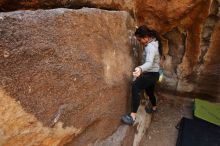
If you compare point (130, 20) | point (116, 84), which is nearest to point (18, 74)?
point (116, 84)

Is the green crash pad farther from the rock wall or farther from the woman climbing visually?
the woman climbing

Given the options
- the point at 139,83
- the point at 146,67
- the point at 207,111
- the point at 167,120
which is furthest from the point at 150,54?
the point at 207,111

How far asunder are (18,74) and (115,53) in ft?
3.41

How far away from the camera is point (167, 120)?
137 inches

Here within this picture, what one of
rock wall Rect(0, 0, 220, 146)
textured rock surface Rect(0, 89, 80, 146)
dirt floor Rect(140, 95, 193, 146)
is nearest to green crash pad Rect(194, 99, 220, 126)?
dirt floor Rect(140, 95, 193, 146)

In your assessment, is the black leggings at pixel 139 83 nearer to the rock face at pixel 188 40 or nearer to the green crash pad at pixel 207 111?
the rock face at pixel 188 40

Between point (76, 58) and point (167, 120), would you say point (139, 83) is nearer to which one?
point (76, 58)

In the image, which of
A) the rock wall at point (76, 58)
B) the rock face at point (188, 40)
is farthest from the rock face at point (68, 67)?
the rock face at point (188, 40)

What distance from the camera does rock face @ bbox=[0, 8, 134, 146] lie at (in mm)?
1466

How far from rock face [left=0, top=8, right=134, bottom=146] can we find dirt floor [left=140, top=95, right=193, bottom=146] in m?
0.81

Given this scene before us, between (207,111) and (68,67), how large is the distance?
7.74 ft

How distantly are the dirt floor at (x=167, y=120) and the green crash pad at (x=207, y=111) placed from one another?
0.37ft

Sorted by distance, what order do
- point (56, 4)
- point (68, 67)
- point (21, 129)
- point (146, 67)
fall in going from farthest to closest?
point (146, 67) → point (56, 4) → point (68, 67) → point (21, 129)

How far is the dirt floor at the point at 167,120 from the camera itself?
314cm
